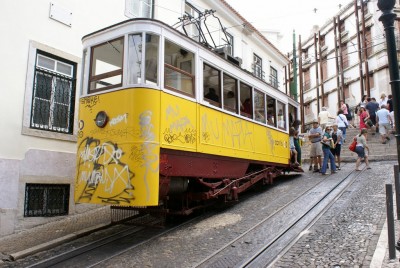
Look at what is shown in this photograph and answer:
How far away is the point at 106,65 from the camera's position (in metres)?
6.80

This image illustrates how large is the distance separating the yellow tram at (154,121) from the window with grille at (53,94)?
1.69 meters

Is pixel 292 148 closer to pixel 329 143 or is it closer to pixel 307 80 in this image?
pixel 329 143

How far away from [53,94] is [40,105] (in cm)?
44

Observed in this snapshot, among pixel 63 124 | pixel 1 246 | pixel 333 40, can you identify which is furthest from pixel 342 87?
pixel 1 246

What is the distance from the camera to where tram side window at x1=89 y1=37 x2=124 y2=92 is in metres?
6.31

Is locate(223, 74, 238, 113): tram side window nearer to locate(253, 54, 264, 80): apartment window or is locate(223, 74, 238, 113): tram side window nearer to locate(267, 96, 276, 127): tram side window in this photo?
locate(267, 96, 276, 127): tram side window

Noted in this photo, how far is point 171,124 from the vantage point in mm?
6121

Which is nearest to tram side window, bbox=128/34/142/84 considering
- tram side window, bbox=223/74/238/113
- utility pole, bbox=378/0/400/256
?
tram side window, bbox=223/74/238/113

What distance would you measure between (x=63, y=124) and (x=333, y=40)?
3055 centimetres

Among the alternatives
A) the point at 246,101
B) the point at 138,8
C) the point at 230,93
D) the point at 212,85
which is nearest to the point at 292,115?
the point at 246,101

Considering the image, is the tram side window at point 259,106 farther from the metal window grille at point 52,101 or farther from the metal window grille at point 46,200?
the metal window grille at point 46,200

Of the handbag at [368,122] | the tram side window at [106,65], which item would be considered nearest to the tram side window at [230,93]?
the tram side window at [106,65]

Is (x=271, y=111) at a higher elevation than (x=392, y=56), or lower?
higher

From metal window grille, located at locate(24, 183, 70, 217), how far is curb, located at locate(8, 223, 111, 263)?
142cm
